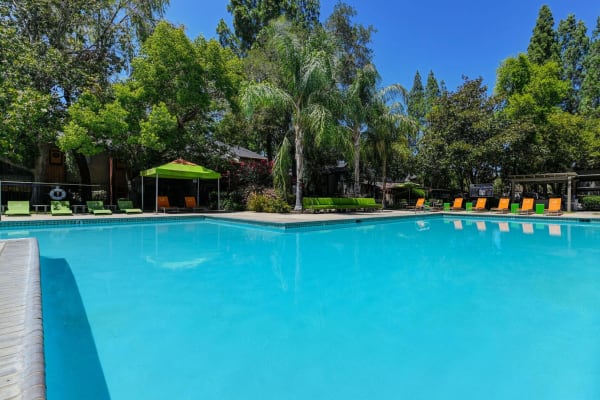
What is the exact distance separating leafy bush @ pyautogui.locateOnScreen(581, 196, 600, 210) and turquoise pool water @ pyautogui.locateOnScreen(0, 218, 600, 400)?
17.0 metres

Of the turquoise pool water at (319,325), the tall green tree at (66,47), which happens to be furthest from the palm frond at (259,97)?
the turquoise pool water at (319,325)

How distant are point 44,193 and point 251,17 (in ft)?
70.9

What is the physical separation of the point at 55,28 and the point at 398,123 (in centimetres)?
1837

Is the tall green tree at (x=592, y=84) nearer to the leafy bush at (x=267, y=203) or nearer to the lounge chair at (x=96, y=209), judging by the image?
the leafy bush at (x=267, y=203)

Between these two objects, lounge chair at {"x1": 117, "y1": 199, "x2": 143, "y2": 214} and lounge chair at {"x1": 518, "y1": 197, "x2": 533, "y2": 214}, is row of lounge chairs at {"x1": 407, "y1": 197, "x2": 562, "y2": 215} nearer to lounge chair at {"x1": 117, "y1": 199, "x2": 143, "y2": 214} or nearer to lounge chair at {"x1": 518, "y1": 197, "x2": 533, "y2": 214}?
lounge chair at {"x1": 518, "y1": 197, "x2": 533, "y2": 214}

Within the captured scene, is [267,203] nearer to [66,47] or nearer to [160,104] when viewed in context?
[160,104]

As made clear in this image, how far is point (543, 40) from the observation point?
27203mm

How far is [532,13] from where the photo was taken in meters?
27.9

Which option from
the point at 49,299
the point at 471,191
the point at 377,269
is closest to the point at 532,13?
the point at 471,191

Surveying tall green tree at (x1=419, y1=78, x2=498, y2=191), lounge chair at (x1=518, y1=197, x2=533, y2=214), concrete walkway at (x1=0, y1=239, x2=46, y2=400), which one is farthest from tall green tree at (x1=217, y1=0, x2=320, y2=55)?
concrete walkway at (x1=0, y1=239, x2=46, y2=400)

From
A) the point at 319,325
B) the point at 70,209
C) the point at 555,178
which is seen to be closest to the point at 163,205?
the point at 70,209

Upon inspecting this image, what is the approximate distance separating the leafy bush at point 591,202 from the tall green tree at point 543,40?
13.8 m

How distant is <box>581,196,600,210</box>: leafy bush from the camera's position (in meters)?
19.4

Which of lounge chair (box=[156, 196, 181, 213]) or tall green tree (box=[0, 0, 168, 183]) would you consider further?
lounge chair (box=[156, 196, 181, 213])
